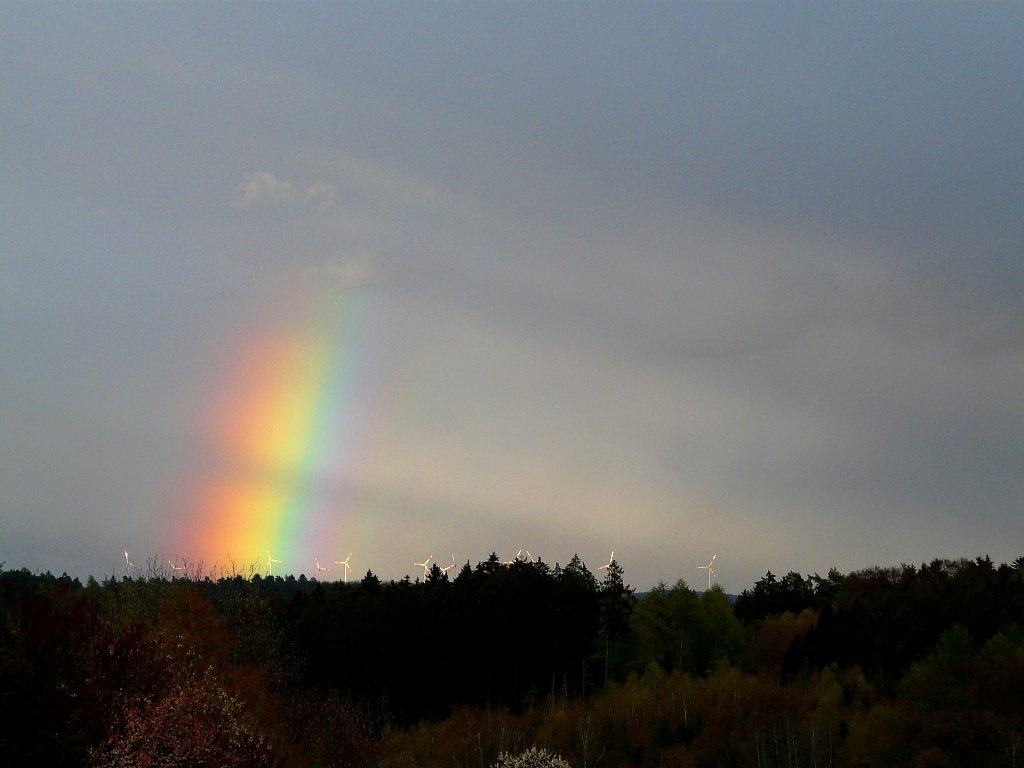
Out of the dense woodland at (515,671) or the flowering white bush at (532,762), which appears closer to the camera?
the dense woodland at (515,671)

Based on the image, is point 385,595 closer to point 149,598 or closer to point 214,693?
point 149,598

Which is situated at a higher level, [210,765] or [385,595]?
[385,595]

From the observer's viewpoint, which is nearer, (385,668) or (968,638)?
(968,638)

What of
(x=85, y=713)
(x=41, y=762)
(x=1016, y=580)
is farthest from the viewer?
(x=1016, y=580)

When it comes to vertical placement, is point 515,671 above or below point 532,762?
above

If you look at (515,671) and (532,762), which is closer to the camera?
(532,762)

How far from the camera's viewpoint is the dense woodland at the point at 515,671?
177 feet

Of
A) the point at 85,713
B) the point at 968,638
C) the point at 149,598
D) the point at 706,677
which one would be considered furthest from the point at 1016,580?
the point at 85,713

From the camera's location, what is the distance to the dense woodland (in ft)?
177

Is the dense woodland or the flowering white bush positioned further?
the flowering white bush

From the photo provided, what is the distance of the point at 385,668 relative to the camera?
139m

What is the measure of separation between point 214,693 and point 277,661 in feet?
184

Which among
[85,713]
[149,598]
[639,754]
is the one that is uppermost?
[149,598]

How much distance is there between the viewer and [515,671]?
479ft
